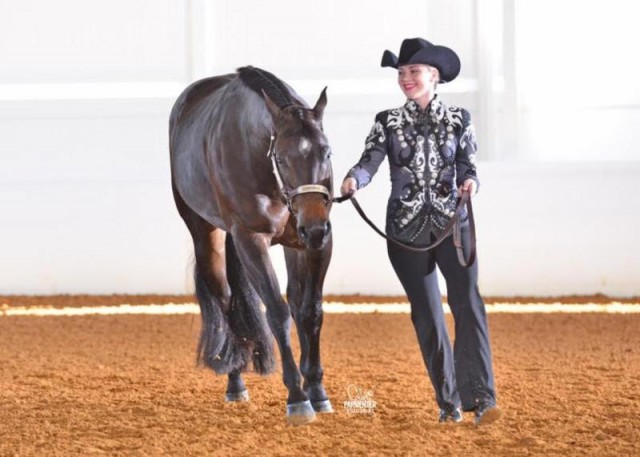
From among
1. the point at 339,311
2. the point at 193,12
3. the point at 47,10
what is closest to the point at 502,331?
the point at 339,311

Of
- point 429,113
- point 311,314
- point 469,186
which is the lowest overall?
point 311,314

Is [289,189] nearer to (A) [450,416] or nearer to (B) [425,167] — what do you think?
(B) [425,167]

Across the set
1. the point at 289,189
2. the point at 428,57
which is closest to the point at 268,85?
the point at 289,189

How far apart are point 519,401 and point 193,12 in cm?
700

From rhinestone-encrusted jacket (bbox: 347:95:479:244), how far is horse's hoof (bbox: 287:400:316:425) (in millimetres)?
767

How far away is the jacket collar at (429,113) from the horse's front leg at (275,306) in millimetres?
850

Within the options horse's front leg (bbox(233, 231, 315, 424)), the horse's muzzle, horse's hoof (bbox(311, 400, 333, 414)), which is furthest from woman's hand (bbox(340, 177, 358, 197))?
horse's hoof (bbox(311, 400, 333, 414))

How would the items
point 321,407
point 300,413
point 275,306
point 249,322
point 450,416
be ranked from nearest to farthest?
point 450,416, point 300,413, point 275,306, point 321,407, point 249,322

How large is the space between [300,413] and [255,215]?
2.79 feet

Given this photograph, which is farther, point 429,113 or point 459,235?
point 429,113

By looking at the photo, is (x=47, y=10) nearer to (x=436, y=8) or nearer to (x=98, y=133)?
(x=98, y=133)

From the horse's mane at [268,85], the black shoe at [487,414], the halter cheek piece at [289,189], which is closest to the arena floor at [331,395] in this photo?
the black shoe at [487,414]

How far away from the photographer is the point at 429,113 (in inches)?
179

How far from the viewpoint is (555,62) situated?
11.0 metres
